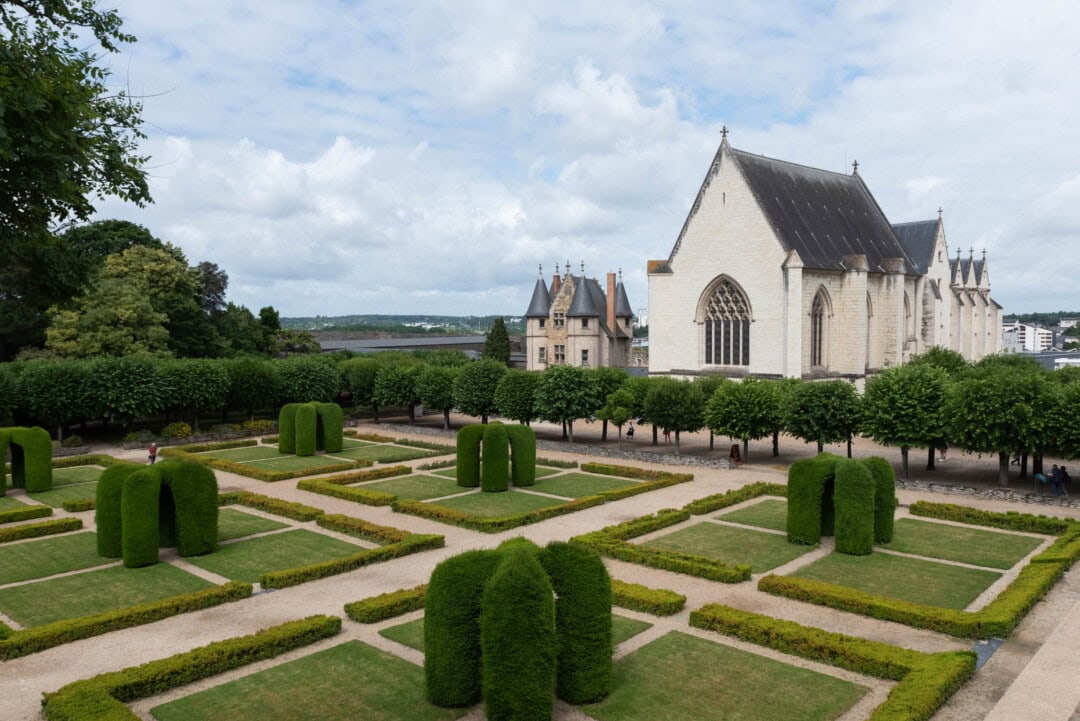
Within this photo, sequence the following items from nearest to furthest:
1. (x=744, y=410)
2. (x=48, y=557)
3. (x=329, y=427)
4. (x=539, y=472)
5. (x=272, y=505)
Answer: (x=48, y=557) → (x=272, y=505) → (x=744, y=410) → (x=539, y=472) → (x=329, y=427)

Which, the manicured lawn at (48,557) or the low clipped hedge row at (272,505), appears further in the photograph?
the low clipped hedge row at (272,505)

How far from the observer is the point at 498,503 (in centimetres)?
2986

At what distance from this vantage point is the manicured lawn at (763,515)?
26.4m

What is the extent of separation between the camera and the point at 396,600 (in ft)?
58.3

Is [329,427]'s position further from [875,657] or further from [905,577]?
[875,657]

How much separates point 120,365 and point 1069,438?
49361mm

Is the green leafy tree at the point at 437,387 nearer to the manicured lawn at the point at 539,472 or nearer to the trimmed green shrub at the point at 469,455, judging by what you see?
the manicured lawn at the point at 539,472

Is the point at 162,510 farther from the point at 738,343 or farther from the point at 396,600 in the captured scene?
the point at 738,343

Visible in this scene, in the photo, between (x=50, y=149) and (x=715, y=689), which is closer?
(x=50, y=149)

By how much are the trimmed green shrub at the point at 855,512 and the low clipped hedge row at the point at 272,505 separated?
58.0 ft

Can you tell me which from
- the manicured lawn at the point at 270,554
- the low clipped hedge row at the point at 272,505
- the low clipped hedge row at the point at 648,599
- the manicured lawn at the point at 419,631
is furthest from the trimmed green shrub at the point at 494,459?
the manicured lawn at the point at 419,631

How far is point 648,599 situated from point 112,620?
12472 millimetres

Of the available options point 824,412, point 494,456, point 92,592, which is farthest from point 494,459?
point 92,592

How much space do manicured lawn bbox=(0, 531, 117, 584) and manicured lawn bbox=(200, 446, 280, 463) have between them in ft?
54.1
